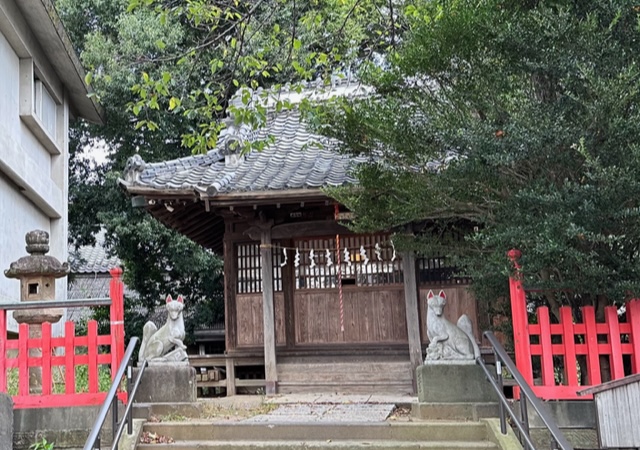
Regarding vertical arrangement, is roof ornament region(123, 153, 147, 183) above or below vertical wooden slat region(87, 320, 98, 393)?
above

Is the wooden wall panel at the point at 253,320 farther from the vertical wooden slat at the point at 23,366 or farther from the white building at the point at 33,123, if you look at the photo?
the vertical wooden slat at the point at 23,366

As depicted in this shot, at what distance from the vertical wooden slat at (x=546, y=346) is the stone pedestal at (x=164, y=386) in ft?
13.2

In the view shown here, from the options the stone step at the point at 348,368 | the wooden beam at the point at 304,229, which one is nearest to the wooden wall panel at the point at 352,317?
the stone step at the point at 348,368

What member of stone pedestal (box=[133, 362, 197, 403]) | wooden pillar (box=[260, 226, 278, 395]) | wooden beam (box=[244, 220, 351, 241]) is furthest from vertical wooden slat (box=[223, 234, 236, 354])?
stone pedestal (box=[133, 362, 197, 403])

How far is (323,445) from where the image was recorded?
6203 mm

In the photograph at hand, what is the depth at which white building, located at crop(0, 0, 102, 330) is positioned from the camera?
10734 mm

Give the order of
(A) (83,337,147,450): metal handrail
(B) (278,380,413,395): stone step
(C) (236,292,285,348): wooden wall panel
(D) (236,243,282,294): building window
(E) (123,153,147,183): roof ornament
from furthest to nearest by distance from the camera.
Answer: (D) (236,243,282,294): building window < (C) (236,292,285,348): wooden wall panel < (B) (278,380,413,395): stone step < (E) (123,153,147,183): roof ornament < (A) (83,337,147,450): metal handrail

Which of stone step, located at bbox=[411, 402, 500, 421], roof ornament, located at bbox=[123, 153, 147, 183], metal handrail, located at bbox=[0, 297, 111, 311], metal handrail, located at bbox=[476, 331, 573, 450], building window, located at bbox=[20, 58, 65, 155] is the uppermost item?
building window, located at bbox=[20, 58, 65, 155]

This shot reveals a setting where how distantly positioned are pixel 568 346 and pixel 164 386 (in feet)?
14.9

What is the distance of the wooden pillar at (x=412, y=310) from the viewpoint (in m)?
9.77

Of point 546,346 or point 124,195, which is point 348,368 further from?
point 124,195

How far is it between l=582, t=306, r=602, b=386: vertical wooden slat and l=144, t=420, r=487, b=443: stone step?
1258 millimetres

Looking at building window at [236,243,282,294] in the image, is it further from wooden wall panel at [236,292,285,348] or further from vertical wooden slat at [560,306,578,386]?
vertical wooden slat at [560,306,578,386]

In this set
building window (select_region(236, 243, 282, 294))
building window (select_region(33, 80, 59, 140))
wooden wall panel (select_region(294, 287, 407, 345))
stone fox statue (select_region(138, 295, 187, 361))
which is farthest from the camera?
building window (select_region(33, 80, 59, 140))
